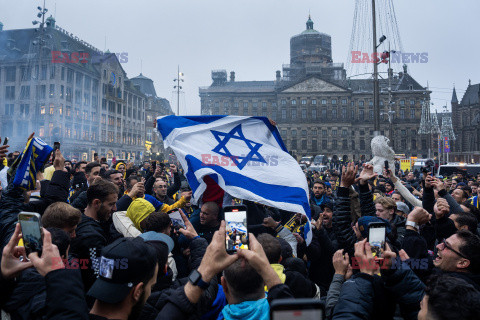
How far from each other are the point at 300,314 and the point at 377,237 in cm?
141

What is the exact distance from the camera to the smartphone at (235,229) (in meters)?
2.37

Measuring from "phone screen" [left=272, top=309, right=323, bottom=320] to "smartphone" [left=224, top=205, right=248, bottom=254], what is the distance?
1082 millimetres

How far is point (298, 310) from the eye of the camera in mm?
1229

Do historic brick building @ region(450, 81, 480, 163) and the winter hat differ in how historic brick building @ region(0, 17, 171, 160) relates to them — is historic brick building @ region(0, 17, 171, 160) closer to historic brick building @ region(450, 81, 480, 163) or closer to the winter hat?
the winter hat

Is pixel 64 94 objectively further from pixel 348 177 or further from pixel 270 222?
pixel 348 177

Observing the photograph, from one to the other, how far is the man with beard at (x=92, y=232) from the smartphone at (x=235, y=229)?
1.22 m

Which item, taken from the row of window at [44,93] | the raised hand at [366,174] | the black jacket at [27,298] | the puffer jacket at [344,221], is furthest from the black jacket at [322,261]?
the row of window at [44,93]

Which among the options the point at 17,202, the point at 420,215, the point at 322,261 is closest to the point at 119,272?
the point at 17,202

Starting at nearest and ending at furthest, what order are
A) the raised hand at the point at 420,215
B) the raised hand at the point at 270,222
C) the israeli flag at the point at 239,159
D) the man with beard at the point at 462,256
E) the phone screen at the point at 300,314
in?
the phone screen at the point at 300,314 < the man with beard at the point at 462,256 < the raised hand at the point at 420,215 < the raised hand at the point at 270,222 < the israeli flag at the point at 239,159

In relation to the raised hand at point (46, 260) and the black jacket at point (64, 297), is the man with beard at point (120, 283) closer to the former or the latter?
the black jacket at point (64, 297)

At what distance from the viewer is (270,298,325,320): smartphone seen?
1216mm

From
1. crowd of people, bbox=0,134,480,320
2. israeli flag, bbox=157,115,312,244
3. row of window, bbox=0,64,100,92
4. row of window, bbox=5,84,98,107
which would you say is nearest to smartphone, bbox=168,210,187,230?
crowd of people, bbox=0,134,480,320

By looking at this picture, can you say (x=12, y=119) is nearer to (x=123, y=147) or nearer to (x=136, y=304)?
(x=123, y=147)

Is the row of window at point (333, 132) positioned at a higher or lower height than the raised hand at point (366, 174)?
higher
